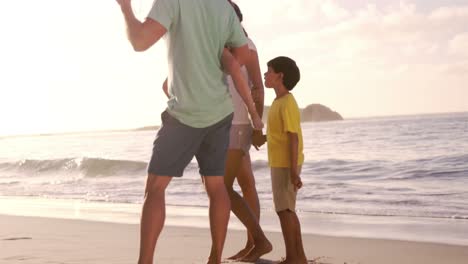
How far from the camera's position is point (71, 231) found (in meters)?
7.13

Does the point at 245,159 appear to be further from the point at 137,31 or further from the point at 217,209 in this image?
the point at 137,31

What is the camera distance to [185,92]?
3.77m

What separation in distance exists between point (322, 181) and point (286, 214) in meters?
10.3

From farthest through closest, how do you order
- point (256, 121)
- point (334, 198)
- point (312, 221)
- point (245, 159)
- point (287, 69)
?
point (334, 198) < point (312, 221) < point (245, 159) < point (287, 69) < point (256, 121)

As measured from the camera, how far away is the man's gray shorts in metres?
3.74

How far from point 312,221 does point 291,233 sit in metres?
3.65

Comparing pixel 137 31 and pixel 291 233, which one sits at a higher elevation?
pixel 137 31

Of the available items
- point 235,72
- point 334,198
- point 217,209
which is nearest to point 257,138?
point 217,209

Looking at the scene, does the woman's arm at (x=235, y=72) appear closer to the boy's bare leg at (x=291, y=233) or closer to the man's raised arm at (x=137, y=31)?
the man's raised arm at (x=137, y=31)

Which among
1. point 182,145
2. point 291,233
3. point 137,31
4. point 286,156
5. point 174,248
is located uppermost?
point 137,31

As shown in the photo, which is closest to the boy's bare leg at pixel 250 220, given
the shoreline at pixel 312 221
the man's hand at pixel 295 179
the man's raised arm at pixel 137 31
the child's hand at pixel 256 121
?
the man's hand at pixel 295 179

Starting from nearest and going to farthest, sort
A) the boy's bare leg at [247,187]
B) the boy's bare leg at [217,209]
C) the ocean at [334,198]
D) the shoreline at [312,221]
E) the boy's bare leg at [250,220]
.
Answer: the boy's bare leg at [217,209]
the boy's bare leg at [250,220]
the boy's bare leg at [247,187]
the shoreline at [312,221]
the ocean at [334,198]

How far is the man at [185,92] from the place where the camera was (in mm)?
3721

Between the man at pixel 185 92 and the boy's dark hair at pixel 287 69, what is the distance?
0.87m
